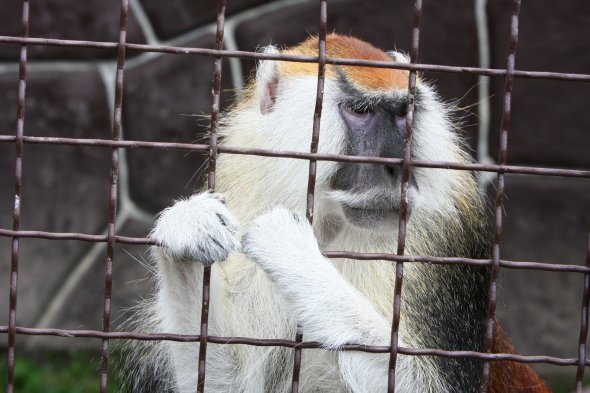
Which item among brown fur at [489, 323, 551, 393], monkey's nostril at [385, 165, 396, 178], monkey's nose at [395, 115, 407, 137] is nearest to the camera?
monkey's nostril at [385, 165, 396, 178]

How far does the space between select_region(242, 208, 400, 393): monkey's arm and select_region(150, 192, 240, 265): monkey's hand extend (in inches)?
3.3

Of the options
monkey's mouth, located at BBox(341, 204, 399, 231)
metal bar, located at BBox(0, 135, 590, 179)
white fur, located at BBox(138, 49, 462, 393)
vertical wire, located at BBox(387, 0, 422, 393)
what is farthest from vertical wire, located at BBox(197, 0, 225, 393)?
monkey's mouth, located at BBox(341, 204, 399, 231)

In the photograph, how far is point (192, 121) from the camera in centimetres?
545

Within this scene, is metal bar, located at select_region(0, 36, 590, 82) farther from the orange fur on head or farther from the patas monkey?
the orange fur on head

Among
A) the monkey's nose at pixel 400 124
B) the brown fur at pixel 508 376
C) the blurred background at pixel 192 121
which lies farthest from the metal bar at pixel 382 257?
the blurred background at pixel 192 121

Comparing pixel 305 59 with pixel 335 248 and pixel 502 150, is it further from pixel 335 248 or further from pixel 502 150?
pixel 335 248

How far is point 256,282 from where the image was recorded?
10.5 feet

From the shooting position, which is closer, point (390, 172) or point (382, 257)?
point (382, 257)

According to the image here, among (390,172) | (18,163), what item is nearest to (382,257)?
(390,172)

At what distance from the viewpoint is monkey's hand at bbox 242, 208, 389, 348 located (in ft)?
8.43

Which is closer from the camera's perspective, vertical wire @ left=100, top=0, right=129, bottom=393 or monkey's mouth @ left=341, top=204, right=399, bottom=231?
vertical wire @ left=100, top=0, right=129, bottom=393

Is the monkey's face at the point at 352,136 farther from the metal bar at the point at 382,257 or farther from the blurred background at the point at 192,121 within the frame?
the blurred background at the point at 192,121

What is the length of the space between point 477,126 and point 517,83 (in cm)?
35

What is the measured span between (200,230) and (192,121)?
9.79 feet
